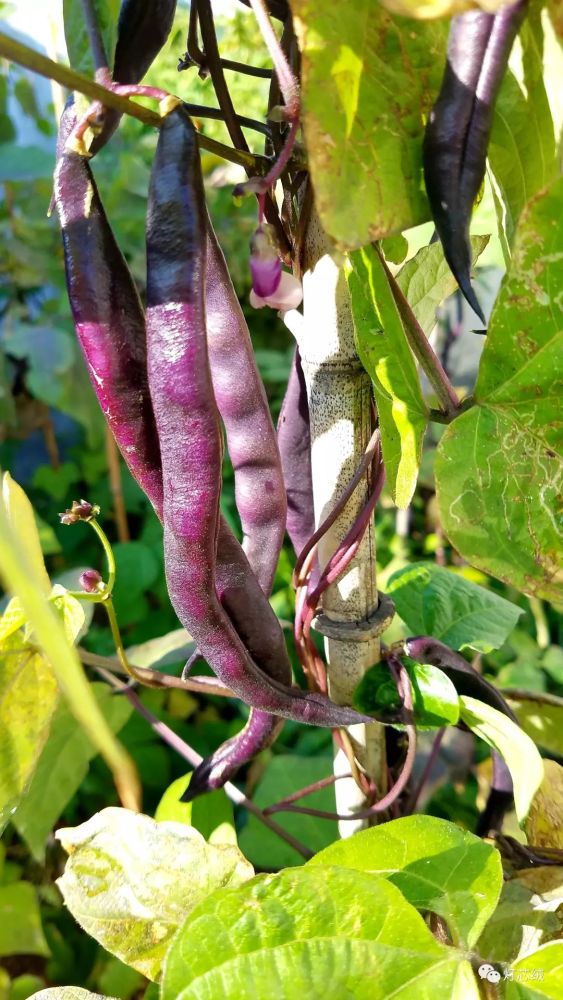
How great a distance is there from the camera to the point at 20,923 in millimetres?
938

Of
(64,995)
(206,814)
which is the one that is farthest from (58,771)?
(64,995)

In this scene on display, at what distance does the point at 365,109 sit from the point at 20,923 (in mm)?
973

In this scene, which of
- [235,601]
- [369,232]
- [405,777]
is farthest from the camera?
[405,777]

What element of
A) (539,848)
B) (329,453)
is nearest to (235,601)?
(329,453)

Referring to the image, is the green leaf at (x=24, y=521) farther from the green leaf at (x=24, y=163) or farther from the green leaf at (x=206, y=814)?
the green leaf at (x=24, y=163)

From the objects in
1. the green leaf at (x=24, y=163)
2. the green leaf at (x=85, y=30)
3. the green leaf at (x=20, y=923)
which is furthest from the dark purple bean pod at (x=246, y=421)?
the green leaf at (x=24, y=163)

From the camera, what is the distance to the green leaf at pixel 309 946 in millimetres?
390

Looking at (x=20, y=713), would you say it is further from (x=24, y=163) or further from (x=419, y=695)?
(x=24, y=163)

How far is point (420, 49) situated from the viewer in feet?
1.18

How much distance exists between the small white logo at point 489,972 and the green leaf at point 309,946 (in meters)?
A: 0.04

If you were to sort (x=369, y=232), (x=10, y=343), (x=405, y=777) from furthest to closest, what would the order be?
(x=10, y=343)
(x=405, y=777)
(x=369, y=232)

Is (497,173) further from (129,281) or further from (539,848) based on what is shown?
(539,848)

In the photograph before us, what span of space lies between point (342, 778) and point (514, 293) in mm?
→ 472

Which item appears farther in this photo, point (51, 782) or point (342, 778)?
point (51, 782)
